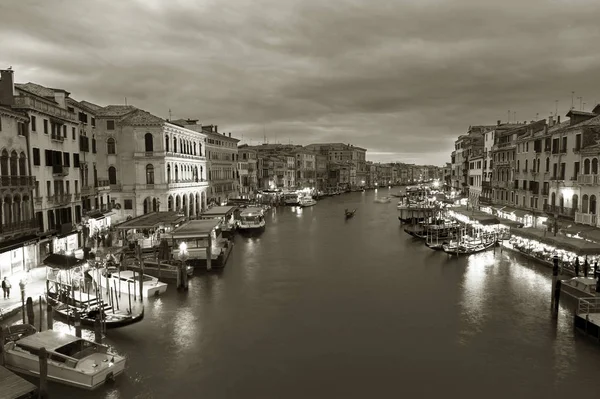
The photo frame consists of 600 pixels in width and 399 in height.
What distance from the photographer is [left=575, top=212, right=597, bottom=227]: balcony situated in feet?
87.8

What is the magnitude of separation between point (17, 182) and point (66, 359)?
1380cm

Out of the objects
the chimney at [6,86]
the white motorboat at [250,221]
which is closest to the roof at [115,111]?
the white motorboat at [250,221]

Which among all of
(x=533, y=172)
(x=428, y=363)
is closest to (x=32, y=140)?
(x=428, y=363)

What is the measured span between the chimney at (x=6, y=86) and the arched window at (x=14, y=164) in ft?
9.85

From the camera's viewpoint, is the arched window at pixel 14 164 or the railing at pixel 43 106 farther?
the railing at pixel 43 106

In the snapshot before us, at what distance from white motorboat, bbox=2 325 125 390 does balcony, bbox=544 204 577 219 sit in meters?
28.9

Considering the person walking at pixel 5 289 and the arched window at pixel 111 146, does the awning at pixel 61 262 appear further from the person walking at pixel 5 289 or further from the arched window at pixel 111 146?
the arched window at pixel 111 146

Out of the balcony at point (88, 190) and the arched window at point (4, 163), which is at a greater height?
the arched window at point (4, 163)

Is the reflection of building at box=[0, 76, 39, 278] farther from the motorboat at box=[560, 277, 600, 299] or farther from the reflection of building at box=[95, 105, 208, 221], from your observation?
the motorboat at box=[560, 277, 600, 299]

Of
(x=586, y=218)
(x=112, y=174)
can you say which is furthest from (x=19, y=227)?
(x=586, y=218)

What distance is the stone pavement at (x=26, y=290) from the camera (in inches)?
703

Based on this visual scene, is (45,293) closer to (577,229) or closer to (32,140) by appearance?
(32,140)

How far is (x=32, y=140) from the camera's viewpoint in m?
25.3

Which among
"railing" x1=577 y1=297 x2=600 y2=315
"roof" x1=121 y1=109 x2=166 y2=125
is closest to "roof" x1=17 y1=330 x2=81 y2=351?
"railing" x1=577 y1=297 x2=600 y2=315
